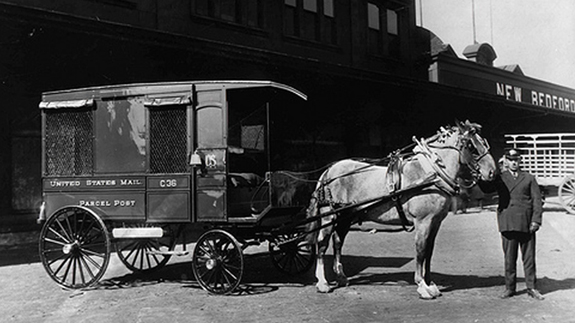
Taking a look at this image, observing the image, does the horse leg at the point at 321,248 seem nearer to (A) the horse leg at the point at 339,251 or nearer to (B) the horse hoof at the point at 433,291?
(A) the horse leg at the point at 339,251

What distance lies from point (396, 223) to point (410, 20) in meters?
16.9

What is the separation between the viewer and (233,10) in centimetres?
1524

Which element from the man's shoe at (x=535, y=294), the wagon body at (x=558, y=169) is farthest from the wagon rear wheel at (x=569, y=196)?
the man's shoe at (x=535, y=294)

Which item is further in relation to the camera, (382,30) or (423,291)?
(382,30)

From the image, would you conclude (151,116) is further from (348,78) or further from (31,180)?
(348,78)

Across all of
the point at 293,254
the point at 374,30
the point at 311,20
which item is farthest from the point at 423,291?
the point at 374,30

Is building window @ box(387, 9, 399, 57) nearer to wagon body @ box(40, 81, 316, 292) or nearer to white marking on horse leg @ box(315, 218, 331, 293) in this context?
wagon body @ box(40, 81, 316, 292)

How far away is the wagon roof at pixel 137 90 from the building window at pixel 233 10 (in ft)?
22.5

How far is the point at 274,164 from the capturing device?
14.6 metres

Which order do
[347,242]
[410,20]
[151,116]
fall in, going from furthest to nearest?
[410,20], [347,242], [151,116]

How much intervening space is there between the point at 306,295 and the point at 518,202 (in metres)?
2.90

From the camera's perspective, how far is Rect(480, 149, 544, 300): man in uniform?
6.56 meters

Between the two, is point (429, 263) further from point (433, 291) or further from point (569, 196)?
point (569, 196)

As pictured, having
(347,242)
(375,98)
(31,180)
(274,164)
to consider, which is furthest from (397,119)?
(31,180)
